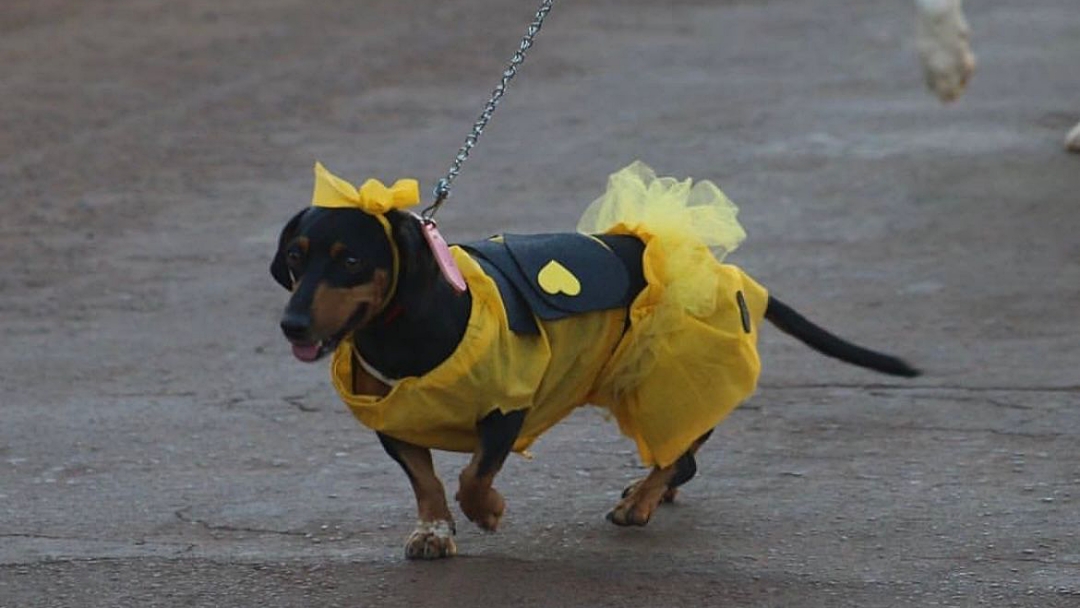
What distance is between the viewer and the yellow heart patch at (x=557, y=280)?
5.03 meters

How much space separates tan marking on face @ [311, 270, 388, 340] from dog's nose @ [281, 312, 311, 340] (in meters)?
0.02

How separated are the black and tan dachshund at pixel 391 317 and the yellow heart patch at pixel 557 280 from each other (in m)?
0.25

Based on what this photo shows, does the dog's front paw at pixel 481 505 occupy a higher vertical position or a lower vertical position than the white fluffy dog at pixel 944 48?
lower

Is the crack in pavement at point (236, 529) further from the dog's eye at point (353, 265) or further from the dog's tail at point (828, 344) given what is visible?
the dog's tail at point (828, 344)

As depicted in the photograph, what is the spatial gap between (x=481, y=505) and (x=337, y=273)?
2.40 ft

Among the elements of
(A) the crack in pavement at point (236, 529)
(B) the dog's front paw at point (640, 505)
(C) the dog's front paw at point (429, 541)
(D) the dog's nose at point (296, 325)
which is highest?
(D) the dog's nose at point (296, 325)

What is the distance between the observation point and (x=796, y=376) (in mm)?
7059

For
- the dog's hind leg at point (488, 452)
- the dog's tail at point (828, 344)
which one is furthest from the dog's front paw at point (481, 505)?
the dog's tail at point (828, 344)

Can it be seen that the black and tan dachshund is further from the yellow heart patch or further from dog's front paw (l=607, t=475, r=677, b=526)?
dog's front paw (l=607, t=475, r=677, b=526)

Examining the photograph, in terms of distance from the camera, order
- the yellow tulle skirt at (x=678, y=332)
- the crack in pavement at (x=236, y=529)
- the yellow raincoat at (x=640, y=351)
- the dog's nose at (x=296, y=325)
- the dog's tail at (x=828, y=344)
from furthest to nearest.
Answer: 1. the dog's tail at (x=828, y=344)
2. the crack in pavement at (x=236, y=529)
3. the yellow tulle skirt at (x=678, y=332)
4. the yellow raincoat at (x=640, y=351)
5. the dog's nose at (x=296, y=325)

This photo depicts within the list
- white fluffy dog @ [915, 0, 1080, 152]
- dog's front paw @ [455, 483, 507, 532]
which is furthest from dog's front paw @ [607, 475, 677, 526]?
white fluffy dog @ [915, 0, 1080, 152]

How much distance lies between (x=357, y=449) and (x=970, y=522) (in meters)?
1.91

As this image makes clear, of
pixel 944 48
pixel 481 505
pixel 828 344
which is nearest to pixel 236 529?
pixel 481 505

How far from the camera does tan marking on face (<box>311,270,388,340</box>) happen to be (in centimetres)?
461
